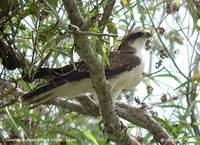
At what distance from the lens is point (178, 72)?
3.36 m

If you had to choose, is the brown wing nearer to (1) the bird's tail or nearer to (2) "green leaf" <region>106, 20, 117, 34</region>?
(1) the bird's tail

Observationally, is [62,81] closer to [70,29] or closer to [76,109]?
[76,109]

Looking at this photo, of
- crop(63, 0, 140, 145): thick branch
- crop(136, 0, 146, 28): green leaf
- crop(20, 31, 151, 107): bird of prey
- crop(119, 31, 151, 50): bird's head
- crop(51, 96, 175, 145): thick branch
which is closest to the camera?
crop(63, 0, 140, 145): thick branch

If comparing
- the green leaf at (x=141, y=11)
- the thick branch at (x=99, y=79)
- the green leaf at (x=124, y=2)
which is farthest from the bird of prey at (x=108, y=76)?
the green leaf at (x=141, y=11)

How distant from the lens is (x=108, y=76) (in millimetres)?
3363

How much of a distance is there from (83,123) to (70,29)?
239 cm

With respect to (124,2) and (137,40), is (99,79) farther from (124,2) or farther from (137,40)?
(137,40)

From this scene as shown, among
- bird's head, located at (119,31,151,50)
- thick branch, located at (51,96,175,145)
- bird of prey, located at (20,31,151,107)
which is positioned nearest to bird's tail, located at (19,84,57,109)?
bird of prey, located at (20,31,151,107)

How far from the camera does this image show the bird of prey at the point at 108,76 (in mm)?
2926

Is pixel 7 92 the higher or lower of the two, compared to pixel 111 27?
lower

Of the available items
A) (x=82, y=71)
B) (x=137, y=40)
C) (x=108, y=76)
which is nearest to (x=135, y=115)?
(x=108, y=76)

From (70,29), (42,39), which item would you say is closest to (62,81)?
(42,39)

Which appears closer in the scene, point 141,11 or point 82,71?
point 141,11

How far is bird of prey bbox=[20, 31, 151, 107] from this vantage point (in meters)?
2.93
